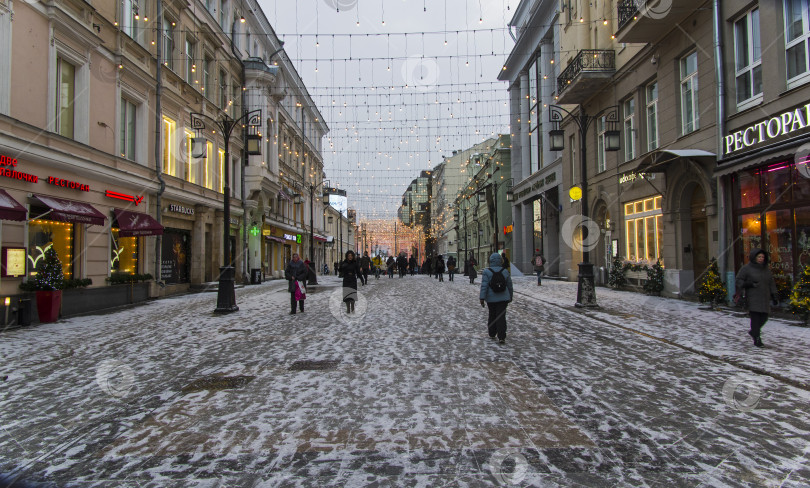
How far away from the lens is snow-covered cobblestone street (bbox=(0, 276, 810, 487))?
357 cm

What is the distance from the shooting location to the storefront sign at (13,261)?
11305 millimetres

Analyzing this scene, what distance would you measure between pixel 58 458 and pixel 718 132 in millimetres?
15827

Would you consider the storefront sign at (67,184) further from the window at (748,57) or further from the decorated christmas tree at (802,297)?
the window at (748,57)

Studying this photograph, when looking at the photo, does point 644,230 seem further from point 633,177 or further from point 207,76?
point 207,76

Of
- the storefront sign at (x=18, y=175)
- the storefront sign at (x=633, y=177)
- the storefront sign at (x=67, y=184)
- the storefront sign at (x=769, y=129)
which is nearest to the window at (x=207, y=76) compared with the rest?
the storefront sign at (x=67, y=184)

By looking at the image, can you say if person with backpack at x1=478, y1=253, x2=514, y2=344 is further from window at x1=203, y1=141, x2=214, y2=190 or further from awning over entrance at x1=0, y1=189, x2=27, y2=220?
window at x1=203, y1=141, x2=214, y2=190

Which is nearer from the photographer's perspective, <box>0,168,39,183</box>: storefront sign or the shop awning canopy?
<box>0,168,39,183</box>: storefront sign

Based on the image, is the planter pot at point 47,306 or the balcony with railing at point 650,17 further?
the balcony with railing at point 650,17

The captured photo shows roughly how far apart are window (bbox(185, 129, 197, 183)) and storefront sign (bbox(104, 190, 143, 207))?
15.9 feet

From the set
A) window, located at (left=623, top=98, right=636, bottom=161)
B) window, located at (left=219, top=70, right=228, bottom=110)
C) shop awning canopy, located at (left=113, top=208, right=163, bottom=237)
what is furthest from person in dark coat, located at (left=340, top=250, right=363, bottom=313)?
window, located at (left=219, top=70, right=228, bottom=110)

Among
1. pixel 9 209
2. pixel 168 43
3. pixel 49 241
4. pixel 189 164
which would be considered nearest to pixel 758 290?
pixel 9 209

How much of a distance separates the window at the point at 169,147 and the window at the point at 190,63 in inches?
104

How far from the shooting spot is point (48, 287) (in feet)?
39.0

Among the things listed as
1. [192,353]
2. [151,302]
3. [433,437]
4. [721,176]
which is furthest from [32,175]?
[721,176]
